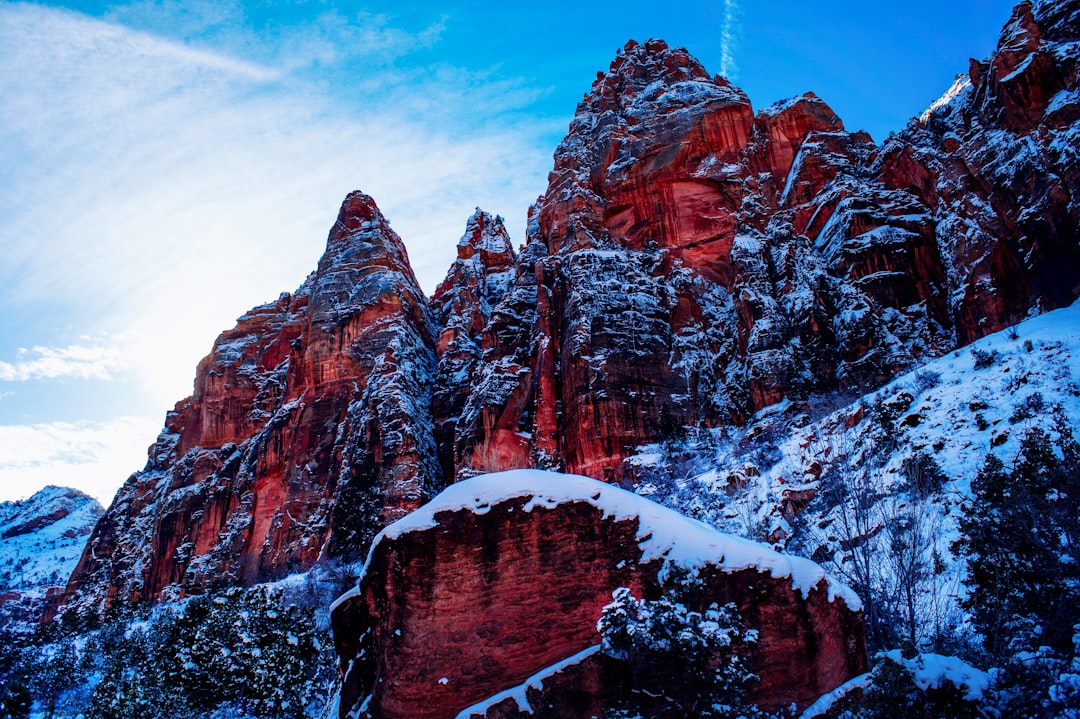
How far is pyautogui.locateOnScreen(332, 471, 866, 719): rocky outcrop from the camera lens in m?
12.0

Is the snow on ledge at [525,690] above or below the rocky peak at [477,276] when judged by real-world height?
below

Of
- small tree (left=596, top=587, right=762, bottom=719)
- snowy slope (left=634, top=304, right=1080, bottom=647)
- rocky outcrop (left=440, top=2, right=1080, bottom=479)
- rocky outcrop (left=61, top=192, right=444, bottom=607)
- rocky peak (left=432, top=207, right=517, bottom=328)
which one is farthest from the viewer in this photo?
rocky peak (left=432, top=207, right=517, bottom=328)

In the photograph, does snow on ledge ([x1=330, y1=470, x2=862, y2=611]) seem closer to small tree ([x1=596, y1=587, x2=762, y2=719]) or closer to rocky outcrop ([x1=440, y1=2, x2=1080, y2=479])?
small tree ([x1=596, y1=587, x2=762, y2=719])

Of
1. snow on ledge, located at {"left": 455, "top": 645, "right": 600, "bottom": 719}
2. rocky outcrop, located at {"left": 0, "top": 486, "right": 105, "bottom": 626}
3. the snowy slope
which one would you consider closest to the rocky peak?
the snowy slope

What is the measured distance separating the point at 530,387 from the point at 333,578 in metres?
20.1

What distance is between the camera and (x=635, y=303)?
53219 millimetres

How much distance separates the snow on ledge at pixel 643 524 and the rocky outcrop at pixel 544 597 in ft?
0.09

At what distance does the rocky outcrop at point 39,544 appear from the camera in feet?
320

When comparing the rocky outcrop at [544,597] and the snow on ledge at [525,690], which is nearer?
the snow on ledge at [525,690]

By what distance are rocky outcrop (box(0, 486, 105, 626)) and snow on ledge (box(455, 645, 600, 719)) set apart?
9973 cm

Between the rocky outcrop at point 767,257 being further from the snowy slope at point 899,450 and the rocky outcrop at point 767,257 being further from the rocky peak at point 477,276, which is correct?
the rocky peak at point 477,276

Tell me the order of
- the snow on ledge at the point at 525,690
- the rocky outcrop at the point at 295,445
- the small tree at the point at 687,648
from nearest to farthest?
the small tree at the point at 687,648 → the snow on ledge at the point at 525,690 → the rocky outcrop at the point at 295,445

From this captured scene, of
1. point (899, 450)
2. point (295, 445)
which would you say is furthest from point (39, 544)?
point (899, 450)

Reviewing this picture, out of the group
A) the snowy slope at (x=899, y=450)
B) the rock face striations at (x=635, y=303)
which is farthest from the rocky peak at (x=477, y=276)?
the snowy slope at (x=899, y=450)
